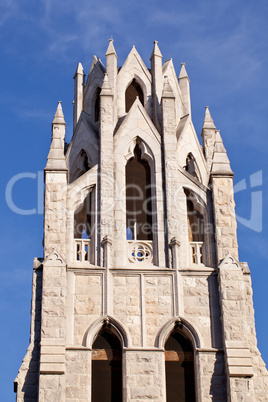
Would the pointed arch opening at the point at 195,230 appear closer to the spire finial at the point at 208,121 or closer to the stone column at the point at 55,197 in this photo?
the spire finial at the point at 208,121

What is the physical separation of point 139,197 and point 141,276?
5.70 meters

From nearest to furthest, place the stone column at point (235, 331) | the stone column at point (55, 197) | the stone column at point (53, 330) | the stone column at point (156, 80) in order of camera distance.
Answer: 1. the stone column at point (53, 330)
2. the stone column at point (235, 331)
3. the stone column at point (55, 197)
4. the stone column at point (156, 80)

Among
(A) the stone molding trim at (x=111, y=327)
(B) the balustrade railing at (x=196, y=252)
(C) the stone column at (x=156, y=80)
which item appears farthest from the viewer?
(C) the stone column at (x=156, y=80)

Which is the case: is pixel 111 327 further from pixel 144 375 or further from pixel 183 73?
pixel 183 73

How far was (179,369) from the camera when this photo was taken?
32.2 metres

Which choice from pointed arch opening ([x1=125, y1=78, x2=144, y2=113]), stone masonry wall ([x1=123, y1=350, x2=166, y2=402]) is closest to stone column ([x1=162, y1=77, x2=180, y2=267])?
pointed arch opening ([x1=125, y1=78, x2=144, y2=113])

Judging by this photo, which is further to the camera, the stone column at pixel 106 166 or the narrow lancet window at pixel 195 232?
the narrow lancet window at pixel 195 232

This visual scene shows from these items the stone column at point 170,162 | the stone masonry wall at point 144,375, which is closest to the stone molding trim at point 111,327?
the stone masonry wall at point 144,375

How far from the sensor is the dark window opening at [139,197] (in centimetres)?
3591

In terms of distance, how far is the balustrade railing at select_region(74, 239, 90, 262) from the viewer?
33.7 metres

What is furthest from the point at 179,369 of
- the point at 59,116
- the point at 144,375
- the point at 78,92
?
the point at 78,92

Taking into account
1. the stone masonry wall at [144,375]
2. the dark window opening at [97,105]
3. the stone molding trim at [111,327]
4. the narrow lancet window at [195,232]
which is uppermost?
the dark window opening at [97,105]

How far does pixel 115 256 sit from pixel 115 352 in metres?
2.96

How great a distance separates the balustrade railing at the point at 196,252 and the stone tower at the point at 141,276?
42mm
